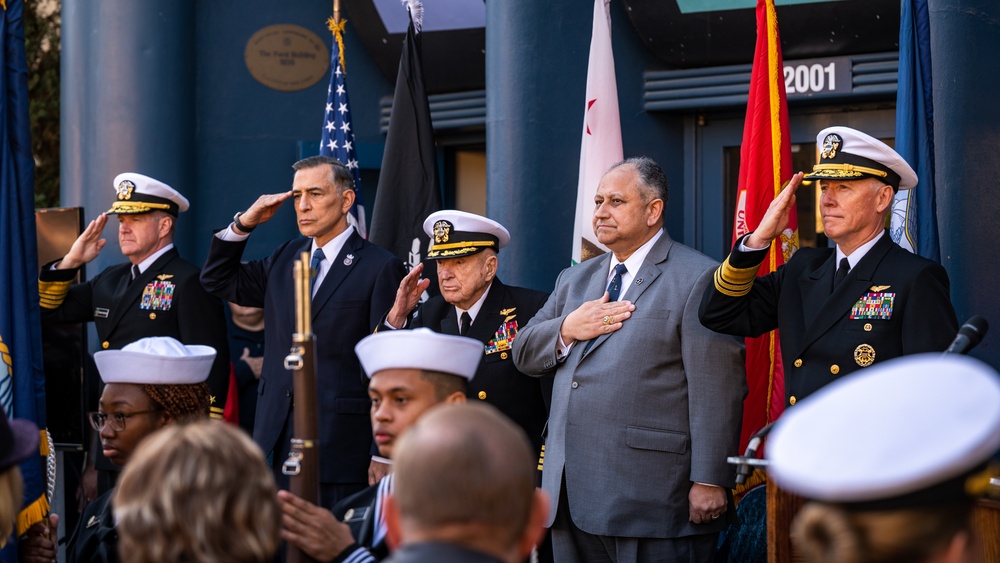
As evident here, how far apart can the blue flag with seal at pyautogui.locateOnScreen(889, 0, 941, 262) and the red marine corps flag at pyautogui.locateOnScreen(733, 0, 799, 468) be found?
52cm

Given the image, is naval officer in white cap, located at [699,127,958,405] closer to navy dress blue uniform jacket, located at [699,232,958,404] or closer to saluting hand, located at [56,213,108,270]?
navy dress blue uniform jacket, located at [699,232,958,404]

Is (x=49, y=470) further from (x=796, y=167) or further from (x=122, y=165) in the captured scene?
(x=796, y=167)

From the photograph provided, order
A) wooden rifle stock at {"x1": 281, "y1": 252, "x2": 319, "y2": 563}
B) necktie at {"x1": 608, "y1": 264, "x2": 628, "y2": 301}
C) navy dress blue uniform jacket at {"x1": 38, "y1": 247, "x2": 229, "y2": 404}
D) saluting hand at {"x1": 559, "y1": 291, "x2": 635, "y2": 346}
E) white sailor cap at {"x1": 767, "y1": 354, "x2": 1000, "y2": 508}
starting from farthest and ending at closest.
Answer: navy dress blue uniform jacket at {"x1": 38, "y1": 247, "x2": 229, "y2": 404} → necktie at {"x1": 608, "y1": 264, "x2": 628, "y2": 301} → saluting hand at {"x1": 559, "y1": 291, "x2": 635, "y2": 346} → wooden rifle stock at {"x1": 281, "y1": 252, "x2": 319, "y2": 563} → white sailor cap at {"x1": 767, "y1": 354, "x2": 1000, "y2": 508}

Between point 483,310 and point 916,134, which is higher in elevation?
point 916,134

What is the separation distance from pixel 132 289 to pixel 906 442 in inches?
194

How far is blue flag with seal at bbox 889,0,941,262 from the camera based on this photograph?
5020mm

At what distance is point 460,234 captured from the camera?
521cm

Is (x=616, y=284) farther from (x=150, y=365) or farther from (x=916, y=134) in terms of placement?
(x=150, y=365)

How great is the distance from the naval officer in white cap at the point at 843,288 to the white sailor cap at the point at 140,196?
115 inches

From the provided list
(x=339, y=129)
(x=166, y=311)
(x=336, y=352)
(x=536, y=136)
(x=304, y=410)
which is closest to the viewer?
(x=304, y=410)

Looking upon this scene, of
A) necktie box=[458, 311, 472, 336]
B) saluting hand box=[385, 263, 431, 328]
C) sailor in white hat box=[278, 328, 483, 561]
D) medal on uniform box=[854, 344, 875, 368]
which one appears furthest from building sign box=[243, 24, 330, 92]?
sailor in white hat box=[278, 328, 483, 561]

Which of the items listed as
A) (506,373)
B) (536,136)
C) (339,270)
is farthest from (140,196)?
(506,373)

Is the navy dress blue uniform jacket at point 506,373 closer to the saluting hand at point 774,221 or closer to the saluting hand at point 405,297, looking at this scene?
the saluting hand at point 405,297

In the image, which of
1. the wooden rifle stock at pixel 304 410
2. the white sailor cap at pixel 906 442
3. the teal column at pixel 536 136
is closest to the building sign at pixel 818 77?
the teal column at pixel 536 136
